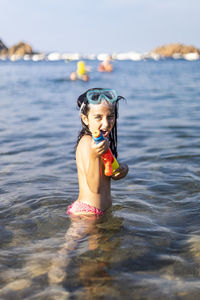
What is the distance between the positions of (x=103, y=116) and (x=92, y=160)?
1.42ft

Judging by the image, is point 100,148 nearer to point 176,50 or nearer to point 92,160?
point 92,160

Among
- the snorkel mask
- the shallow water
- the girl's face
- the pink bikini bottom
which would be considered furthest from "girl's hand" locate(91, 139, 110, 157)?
the shallow water

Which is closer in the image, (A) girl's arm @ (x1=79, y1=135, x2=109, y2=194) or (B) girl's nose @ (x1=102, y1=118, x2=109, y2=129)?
(A) girl's arm @ (x1=79, y1=135, x2=109, y2=194)

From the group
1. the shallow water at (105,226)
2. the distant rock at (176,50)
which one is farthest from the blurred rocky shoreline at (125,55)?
the shallow water at (105,226)

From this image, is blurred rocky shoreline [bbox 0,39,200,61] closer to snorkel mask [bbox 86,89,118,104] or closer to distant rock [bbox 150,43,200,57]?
distant rock [bbox 150,43,200,57]

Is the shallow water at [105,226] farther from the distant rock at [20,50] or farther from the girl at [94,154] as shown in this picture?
the distant rock at [20,50]

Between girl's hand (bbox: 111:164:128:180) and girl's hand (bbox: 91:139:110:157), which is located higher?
girl's hand (bbox: 91:139:110:157)

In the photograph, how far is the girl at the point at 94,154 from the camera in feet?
11.2

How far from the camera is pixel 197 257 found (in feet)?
10.2

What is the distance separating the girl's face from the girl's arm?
0.57 ft

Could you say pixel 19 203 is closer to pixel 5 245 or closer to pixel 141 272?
pixel 5 245

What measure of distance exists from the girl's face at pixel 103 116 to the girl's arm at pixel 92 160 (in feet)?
0.57

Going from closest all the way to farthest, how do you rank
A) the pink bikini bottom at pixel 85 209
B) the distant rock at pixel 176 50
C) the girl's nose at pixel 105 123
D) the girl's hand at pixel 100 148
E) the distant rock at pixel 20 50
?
1. the girl's hand at pixel 100 148
2. the girl's nose at pixel 105 123
3. the pink bikini bottom at pixel 85 209
4. the distant rock at pixel 20 50
5. the distant rock at pixel 176 50

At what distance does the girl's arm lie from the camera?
3078mm
